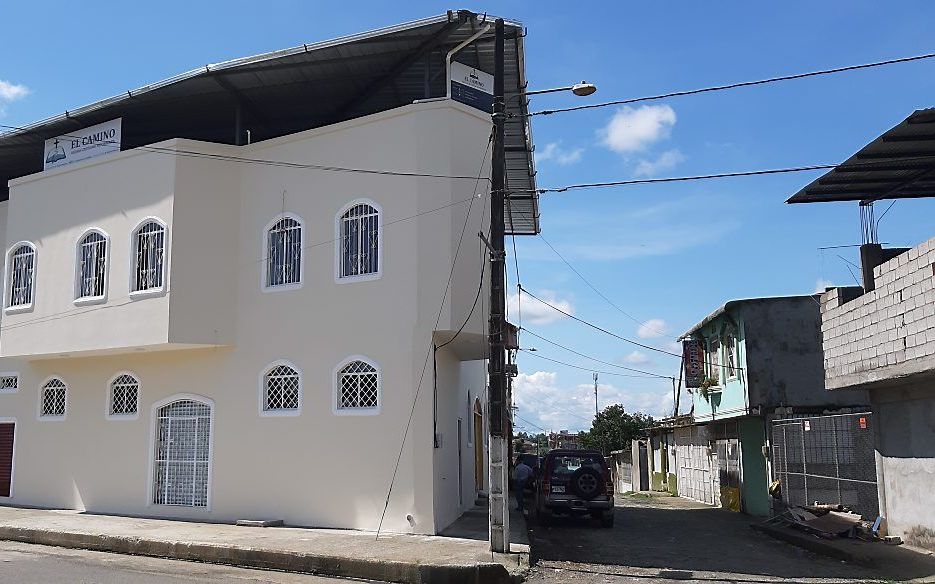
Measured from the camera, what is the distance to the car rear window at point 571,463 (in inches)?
734

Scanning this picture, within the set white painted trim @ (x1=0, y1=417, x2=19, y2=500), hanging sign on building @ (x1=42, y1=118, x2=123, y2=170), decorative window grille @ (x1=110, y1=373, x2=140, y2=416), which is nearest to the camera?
decorative window grille @ (x1=110, y1=373, x2=140, y2=416)

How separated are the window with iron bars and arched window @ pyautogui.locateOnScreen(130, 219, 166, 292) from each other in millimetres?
3131

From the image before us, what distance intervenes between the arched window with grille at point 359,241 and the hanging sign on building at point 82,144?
6356mm

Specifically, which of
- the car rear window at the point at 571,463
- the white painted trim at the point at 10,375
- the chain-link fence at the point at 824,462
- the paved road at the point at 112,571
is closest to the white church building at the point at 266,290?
the white painted trim at the point at 10,375

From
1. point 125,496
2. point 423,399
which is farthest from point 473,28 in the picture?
point 125,496

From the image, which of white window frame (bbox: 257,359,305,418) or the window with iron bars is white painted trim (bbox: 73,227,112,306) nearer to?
white window frame (bbox: 257,359,305,418)

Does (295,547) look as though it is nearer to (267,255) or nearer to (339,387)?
(339,387)

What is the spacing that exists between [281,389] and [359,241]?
345 cm

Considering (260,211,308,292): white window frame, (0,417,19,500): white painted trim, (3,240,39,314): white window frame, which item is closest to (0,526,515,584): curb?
(0,417,19,500): white painted trim

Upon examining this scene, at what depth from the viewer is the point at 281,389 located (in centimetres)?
1708

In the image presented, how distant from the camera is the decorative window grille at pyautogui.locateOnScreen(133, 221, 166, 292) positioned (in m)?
17.7

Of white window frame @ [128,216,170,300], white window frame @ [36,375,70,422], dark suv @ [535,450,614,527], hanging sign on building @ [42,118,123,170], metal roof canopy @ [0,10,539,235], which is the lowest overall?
dark suv @ [535,450,614,527]

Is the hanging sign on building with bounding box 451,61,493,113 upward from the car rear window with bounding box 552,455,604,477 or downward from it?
upward

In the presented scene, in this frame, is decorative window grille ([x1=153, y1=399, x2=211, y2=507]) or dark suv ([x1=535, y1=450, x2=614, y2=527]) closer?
decorative window grille ([x1=153, y1=399, x2=211, y2=507])
